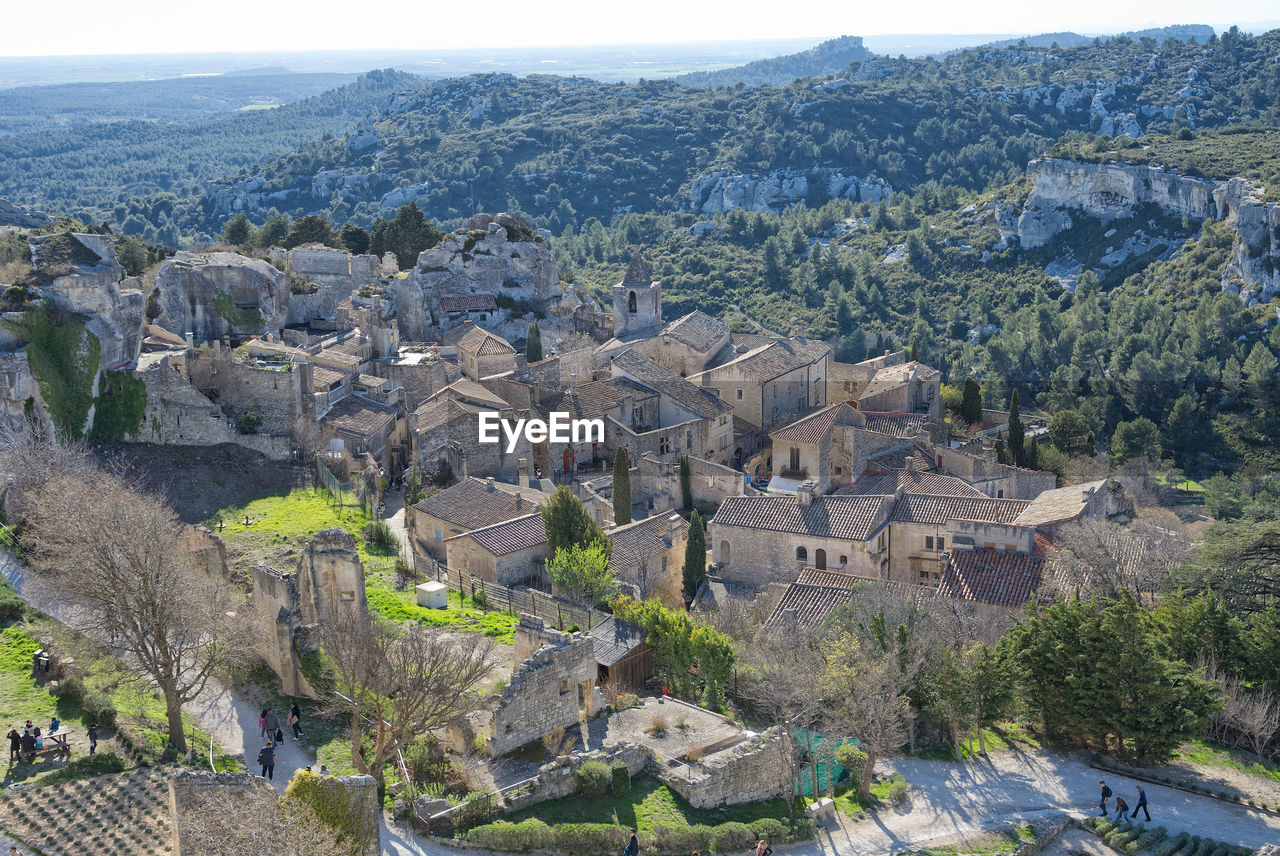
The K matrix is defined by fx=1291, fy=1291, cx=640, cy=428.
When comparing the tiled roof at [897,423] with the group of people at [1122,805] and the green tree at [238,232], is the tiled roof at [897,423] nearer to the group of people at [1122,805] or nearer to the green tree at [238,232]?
the group of people at [1122,805]

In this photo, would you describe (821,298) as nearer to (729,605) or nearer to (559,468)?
(559,468)

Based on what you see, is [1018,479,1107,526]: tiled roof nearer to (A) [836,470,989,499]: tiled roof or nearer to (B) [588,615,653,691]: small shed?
(A) [836,470,989,499]: tiled roof

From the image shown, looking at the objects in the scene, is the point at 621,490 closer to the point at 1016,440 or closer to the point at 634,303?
the point at 1016,440

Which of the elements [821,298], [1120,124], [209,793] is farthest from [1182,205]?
[209,793]

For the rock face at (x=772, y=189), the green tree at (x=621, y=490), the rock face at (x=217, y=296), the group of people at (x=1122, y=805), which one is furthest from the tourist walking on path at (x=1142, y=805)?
the rock face at (x=772, y=189)

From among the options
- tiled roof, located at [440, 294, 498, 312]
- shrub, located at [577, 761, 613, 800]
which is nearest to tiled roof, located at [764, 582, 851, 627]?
shrub, located at [577, 761, 613, 800]

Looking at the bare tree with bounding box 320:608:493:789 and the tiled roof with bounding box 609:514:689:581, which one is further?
the tiled roof with bounding box 609:514:689:581

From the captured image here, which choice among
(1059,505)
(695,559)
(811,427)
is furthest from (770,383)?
(695,559)
